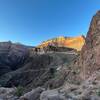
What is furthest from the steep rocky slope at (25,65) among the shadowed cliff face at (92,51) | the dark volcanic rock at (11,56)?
the shadowed cliff face at (92,51)

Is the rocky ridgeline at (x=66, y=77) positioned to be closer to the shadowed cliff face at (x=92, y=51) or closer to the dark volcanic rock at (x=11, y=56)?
the shadowed cliff face at (x=92, y=51)

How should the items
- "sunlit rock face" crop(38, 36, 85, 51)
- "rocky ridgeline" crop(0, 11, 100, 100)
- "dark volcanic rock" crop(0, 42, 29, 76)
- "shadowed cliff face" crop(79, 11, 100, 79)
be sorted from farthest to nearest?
"sunlit rock face" crop(38, 36, 85, 51)
"dark volcanic rock" crop(0, 42, 29, 76)
"shadowed cliff face" crop(79, 11, 100, 79)
"rocky ridgeline" crop(0, 11, 100, 100)

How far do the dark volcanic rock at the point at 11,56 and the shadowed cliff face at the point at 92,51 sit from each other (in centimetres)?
2704

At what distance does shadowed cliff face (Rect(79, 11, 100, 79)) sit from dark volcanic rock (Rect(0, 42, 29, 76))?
88.7 ft

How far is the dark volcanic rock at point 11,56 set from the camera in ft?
190

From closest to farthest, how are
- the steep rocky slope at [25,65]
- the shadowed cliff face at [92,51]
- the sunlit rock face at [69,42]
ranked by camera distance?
the shadowed cliff face at [92,51], the steep rocky slope at [25,65], the sunlit rock face at [69,42]

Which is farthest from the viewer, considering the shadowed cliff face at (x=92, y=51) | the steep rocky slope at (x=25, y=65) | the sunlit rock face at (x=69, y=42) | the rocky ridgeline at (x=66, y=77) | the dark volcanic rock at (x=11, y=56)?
the sunlit rock face at (x=69, y=42)

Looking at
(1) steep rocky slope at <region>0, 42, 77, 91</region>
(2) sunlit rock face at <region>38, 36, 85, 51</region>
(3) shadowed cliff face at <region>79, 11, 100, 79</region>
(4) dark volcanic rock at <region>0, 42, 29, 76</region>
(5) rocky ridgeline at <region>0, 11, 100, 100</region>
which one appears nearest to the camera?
(5) rocky ridgeline at <region>0, 11, 100, 100</region>

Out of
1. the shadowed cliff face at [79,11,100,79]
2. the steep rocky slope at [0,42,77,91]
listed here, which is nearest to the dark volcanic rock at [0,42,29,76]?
the steep rocky slope at [0,42,77,91]

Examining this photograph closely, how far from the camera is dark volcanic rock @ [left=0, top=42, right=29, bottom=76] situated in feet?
190

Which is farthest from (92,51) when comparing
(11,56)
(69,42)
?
(69,42)

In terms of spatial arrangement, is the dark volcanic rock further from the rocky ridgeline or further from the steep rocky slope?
the rocky ridgeline

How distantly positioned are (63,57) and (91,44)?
24.9m

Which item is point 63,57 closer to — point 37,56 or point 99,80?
point 37,56
